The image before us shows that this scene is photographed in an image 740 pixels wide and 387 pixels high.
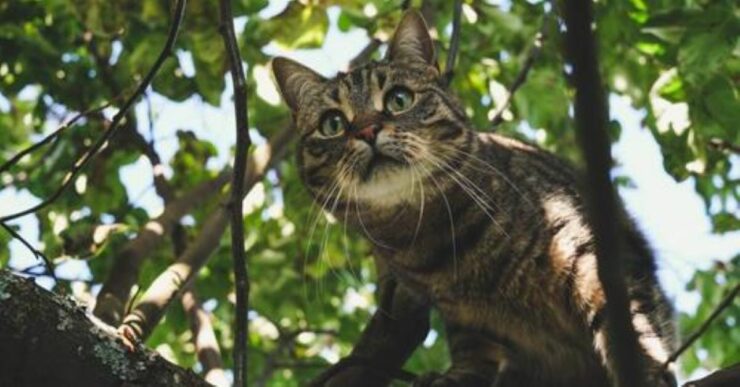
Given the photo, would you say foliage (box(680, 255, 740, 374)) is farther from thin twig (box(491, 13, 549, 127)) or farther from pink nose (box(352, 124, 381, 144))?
pink nose (box(352, 124, 381, 144))

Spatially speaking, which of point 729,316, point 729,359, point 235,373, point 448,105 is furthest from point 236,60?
point 729,316

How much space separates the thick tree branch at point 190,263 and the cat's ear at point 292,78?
263mm

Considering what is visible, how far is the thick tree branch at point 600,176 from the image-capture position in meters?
0.91

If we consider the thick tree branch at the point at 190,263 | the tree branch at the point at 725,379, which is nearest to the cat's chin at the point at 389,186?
the thick tree branch at the point at 190,263

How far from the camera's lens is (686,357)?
494 cm

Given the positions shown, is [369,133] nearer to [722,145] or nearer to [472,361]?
[472,361]

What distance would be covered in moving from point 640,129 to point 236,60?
277 centimetres

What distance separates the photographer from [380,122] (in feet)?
11.0

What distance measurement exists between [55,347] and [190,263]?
1664 millimetres

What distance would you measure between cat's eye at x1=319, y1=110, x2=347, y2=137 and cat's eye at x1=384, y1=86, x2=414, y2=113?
0.16 m

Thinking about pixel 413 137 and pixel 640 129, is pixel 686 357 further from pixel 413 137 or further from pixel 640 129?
pixel 413 137

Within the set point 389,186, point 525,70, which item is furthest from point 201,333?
point 525,70

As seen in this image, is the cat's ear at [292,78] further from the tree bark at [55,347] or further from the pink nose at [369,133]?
the tree bark at [55,347]

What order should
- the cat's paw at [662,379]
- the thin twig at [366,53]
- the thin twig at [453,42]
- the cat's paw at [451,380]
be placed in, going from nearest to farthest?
the cat's paw at [662,379]
the cat's paw at [451,380]
the thin twig at [453,42]
the thin twig at [366,53]
